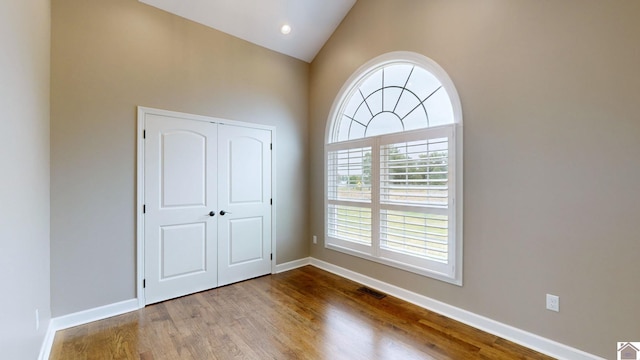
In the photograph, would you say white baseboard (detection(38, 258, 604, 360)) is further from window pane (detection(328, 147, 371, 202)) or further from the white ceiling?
the white ceiling

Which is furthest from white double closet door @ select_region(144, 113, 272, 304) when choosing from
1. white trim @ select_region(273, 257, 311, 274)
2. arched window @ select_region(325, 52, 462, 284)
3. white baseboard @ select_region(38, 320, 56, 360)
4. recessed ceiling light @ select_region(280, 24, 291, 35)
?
recessed ceiling light @ select_region(280, 24, 291, 35)

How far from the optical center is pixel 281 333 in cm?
249

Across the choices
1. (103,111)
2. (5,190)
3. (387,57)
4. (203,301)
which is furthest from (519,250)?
(103,111)

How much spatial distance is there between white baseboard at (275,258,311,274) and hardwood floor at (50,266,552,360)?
0.86 meters

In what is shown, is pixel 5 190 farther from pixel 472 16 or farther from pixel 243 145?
pixel 472 16

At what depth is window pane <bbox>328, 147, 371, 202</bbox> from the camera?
364 cm

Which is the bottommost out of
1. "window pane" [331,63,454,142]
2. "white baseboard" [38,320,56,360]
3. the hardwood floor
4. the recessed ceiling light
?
the hardwood floor

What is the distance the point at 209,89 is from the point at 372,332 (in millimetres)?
3270

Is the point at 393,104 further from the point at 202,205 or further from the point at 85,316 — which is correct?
the point at 85,316

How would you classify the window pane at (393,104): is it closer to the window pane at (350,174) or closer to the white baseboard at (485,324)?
the window pane at (350,174)

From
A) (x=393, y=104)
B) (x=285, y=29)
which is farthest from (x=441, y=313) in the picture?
(x=285, y=29)

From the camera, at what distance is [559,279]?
2188mm

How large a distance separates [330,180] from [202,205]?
1.79 meters

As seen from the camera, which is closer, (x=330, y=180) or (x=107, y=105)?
(x=107, y=105)
